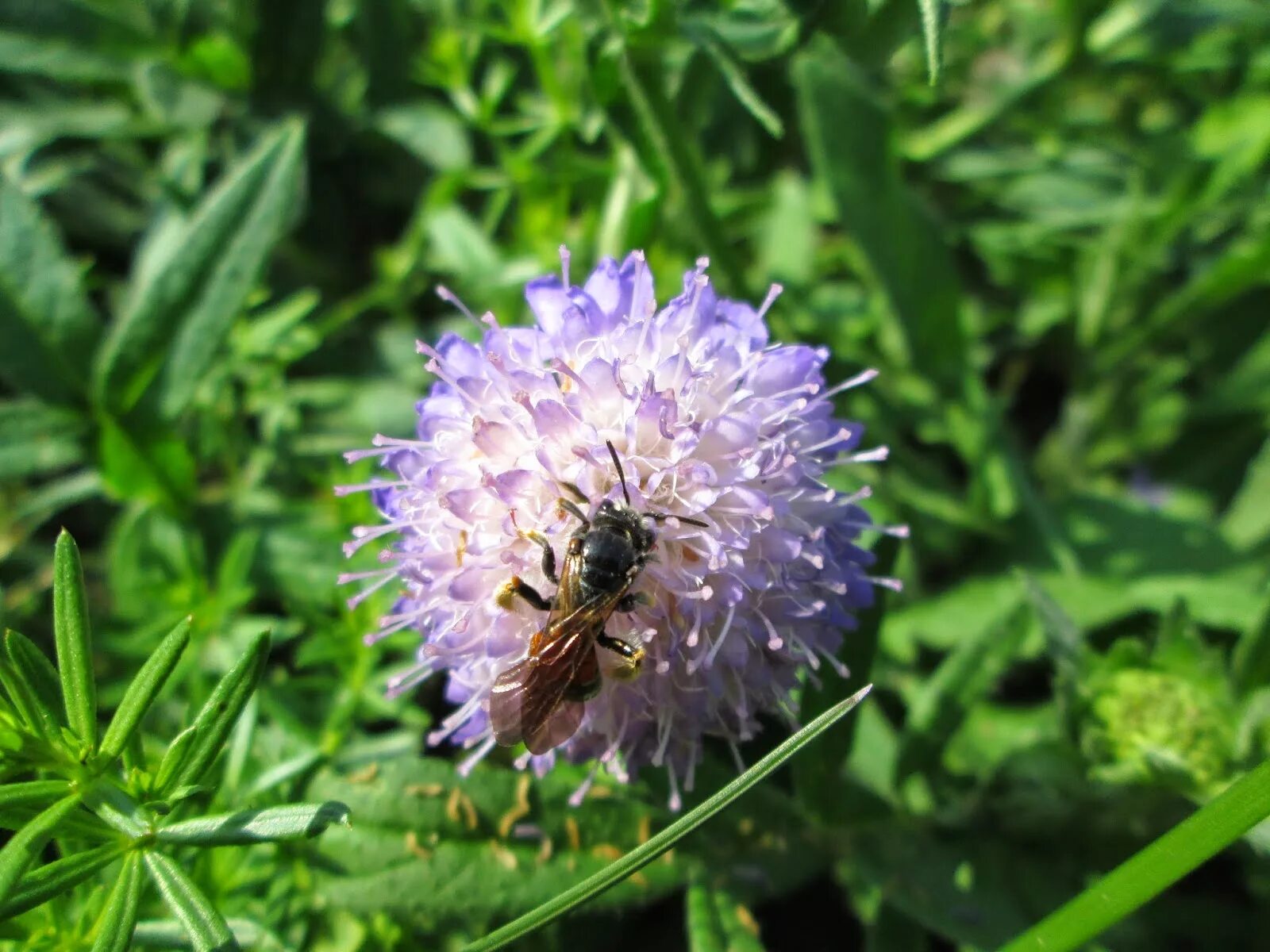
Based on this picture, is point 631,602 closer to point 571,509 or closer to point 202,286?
point 571,509

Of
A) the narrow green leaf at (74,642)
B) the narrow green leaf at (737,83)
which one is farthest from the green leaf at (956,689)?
the narrow green leaf at (74,642)

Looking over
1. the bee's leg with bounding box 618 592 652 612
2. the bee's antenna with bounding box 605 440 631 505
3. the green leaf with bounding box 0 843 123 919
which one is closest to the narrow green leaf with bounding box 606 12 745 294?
the bee's antenna with bounding box 605 440 631 505

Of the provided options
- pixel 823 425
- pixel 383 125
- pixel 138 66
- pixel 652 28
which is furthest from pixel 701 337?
pixel 138 66

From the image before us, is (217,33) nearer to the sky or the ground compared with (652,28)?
nearer to the sky

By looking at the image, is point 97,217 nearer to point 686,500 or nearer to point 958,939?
point 686,500

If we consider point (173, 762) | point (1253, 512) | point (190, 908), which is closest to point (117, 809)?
point (173, 762)
